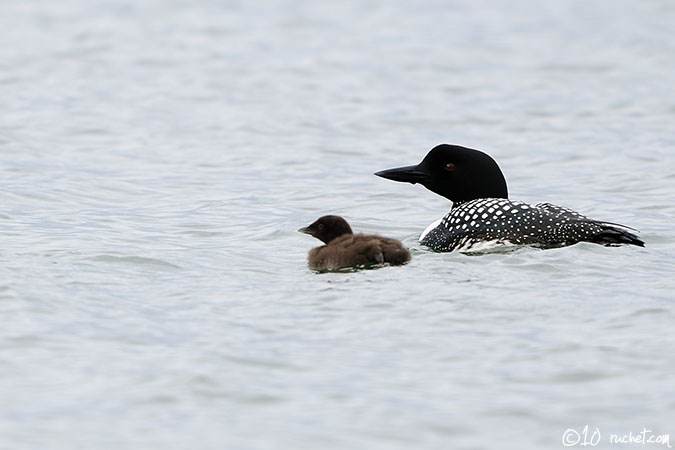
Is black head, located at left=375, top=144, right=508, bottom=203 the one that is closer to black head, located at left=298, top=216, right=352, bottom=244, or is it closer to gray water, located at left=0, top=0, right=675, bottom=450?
gray water, located at left=0, top=0, right=675, bottom=450

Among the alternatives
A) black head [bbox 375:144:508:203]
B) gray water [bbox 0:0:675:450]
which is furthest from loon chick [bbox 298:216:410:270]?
black head [bbox 375:144:508:203]

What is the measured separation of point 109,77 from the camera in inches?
686

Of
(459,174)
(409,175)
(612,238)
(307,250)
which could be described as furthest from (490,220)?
(307,250)

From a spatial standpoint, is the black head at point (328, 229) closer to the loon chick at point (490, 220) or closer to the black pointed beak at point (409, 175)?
the loon chick at point (490, 220)

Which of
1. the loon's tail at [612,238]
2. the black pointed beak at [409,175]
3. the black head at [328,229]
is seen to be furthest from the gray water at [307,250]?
the black pointed beak at [409,175]

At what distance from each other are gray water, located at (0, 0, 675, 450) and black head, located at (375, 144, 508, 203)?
1.42 feet

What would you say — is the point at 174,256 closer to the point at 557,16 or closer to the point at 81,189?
the point at 81,189

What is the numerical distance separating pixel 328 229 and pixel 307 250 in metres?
0.54

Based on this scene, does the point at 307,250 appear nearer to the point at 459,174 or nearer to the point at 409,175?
the point at 409,175

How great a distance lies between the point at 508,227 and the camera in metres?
7.53

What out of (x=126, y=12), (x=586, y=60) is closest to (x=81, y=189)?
(x=586, y=60)

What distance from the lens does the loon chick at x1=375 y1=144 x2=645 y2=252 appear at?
7.45 m

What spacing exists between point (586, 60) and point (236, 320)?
Answer: 13.7 m

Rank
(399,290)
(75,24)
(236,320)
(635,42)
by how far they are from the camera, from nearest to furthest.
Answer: (236,320) → (399,290) → (635,42) → (75,24)
